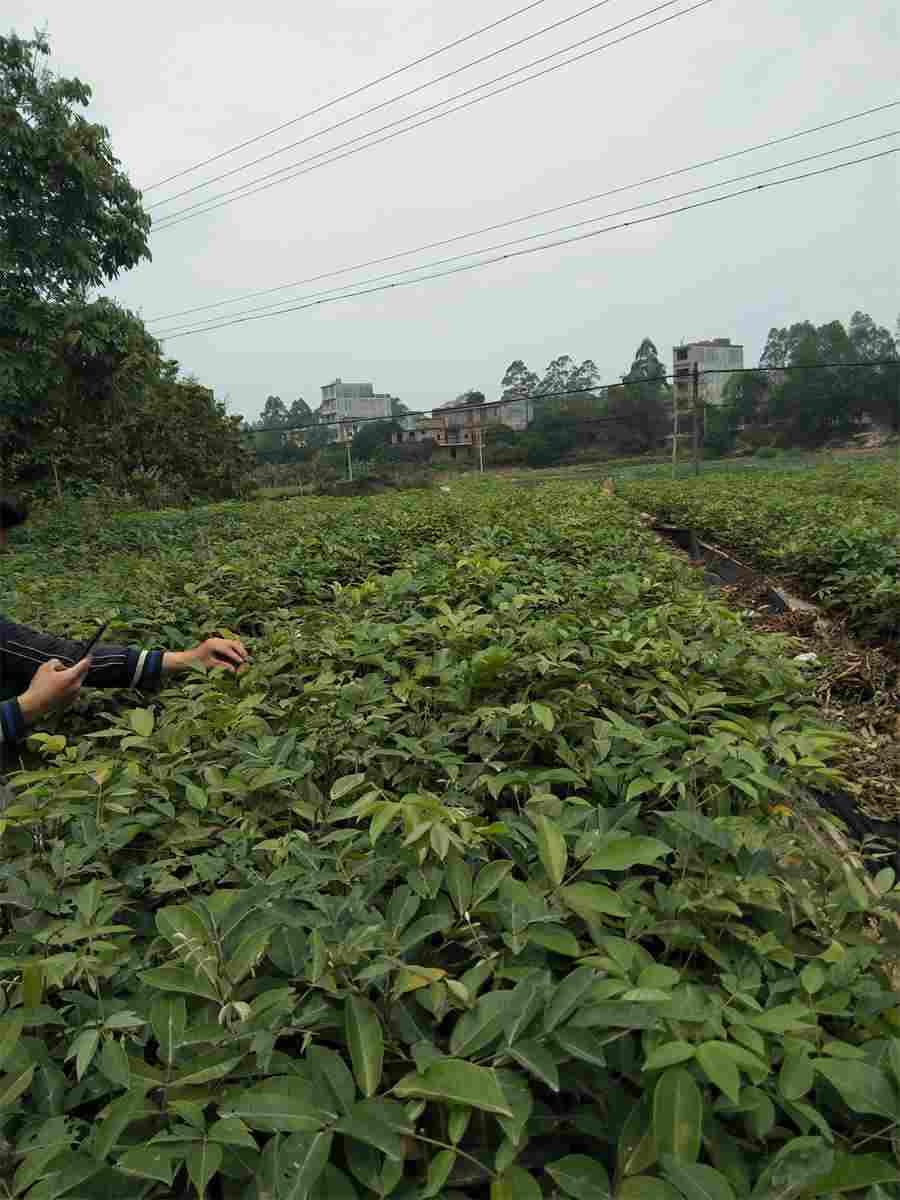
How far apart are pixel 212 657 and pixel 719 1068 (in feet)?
4.90

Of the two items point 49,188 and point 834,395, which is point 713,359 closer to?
point 834,395

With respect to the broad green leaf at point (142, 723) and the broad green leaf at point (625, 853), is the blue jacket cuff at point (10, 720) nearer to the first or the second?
the broad green leaf at point (142, 723)

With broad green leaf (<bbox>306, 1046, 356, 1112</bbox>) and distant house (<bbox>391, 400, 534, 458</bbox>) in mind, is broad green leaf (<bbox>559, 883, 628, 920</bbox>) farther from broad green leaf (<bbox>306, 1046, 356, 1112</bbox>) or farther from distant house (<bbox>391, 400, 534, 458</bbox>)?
distant house (<bbox>391, 400, 534, 458</bbox>)

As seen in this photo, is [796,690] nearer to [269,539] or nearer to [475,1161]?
[475,1161]

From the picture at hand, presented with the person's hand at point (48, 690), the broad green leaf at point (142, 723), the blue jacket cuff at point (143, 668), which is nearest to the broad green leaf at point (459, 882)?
the broad green leaf at point (142, 723)

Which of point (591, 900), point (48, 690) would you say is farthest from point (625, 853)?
point (48, 690)

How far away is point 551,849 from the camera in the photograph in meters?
0.90

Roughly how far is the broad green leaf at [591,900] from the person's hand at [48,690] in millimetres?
1125

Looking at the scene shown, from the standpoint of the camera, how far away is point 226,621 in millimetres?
2348

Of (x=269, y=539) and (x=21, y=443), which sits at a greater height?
(x=21, y=443)

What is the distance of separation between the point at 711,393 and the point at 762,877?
1735 inches

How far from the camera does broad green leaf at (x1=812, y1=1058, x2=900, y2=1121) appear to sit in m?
0.65

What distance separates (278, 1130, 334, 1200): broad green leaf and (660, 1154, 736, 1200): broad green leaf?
0.28 metres

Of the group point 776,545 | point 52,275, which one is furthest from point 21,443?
point 776,545
